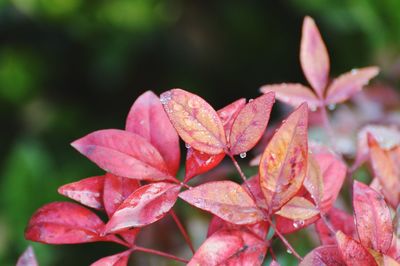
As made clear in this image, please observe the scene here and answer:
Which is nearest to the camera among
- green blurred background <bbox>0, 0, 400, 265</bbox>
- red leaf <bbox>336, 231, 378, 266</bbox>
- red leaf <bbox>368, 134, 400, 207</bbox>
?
red leaf <bbox>336, 231, 378, 266</bbox>

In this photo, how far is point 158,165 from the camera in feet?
1.55

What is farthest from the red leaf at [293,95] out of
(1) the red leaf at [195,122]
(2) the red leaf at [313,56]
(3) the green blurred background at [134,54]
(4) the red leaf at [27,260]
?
(3) the green blurred background at [134,54]

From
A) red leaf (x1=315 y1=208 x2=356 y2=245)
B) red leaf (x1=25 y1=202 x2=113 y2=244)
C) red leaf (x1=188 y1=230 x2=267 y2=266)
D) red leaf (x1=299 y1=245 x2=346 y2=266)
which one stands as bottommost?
red leaf (x1=315 y1=208 x2=356 y2=245)

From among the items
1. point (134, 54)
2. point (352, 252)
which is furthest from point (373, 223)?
point (134, 54)

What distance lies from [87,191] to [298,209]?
175 mm

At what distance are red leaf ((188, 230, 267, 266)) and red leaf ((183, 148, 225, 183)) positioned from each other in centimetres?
5

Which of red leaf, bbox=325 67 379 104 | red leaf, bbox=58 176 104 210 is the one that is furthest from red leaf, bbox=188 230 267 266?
red leaf, bbox=325 67 379 104

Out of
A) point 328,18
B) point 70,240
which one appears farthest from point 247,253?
point 328,18

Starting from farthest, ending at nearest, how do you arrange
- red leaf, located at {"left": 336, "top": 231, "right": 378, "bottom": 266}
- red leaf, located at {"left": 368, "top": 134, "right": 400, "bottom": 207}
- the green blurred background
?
the green blurred background < red leaf, located at {"left": 368, "top": 134, "right": 400, "bottom": 207} < red leaf, located at {"left": 336, "top": 231, "right": 378, "bottom": 266}

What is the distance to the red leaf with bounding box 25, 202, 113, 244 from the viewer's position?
1.56 feet

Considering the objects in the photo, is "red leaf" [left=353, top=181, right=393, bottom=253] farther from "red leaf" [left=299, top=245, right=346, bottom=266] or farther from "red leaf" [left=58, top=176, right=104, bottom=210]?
"red leaf" [left=58, top=176, right=104, bottom=210]

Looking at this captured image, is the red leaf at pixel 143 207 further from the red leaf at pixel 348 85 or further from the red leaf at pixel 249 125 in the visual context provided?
the red leaf at pixel 348 85

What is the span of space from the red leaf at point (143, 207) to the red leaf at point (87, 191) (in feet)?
0.20

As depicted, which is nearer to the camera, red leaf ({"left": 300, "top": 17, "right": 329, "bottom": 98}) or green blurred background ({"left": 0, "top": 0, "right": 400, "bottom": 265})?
red leaf ({"left": 300, "top": 17, "right": 329, "bottom": 98})
